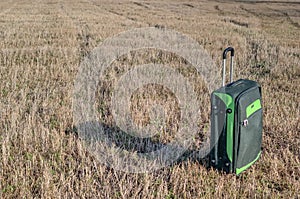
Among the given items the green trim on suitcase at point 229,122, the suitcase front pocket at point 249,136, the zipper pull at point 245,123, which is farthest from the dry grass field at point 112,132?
the zipper pull at point 245,123

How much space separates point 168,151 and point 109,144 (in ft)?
2.12

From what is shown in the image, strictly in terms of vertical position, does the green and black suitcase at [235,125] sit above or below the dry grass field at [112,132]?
above

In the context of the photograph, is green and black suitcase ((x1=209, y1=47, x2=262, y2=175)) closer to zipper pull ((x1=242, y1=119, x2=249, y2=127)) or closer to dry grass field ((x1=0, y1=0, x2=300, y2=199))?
zipper pull ((x1=242, y1=119, x2=249, y2=127))

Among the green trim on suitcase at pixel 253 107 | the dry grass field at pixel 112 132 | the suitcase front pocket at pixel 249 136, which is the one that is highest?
the green trim on suitcase at pixel 253 107

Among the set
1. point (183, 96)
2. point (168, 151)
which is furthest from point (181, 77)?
point (168, 151)

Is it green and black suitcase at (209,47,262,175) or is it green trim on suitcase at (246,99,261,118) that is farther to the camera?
green trim on suitcase at (246,99,261,118)

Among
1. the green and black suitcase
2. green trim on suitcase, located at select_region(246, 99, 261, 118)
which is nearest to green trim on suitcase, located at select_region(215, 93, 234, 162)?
the green and black suitcase

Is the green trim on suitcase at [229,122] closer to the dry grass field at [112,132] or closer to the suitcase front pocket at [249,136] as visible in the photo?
the suitcase front pocket at [249,136]

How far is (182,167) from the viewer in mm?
3531

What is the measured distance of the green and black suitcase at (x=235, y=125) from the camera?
3.18 metres

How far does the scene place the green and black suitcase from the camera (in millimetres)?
3176

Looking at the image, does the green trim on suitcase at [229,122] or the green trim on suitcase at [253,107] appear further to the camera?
the green trim on suitcase at [253,107]

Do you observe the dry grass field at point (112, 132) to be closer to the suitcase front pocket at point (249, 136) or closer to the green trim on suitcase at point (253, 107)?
the suitcase front pocket at point (249, 136)

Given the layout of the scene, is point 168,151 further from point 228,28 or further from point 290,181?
point 228,28
